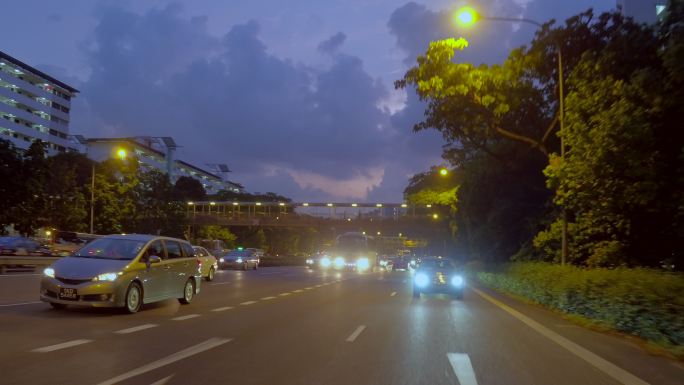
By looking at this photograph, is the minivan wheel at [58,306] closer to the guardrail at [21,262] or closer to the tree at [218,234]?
the guardrail at [21,262]

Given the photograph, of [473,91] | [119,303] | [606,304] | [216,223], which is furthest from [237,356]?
[216,223]

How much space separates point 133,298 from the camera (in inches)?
552

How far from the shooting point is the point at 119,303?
13.4 m

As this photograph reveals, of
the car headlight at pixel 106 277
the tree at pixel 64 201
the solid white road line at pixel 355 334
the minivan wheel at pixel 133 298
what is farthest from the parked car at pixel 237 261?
the solid white road line at pixel 355 334

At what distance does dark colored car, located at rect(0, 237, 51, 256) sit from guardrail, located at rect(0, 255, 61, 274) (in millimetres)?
6906

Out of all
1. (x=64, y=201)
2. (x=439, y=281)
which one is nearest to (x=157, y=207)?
(x=64, y=201)

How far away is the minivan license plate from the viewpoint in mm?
13047

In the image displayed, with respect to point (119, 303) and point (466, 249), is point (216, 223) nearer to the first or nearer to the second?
point (466, 249)

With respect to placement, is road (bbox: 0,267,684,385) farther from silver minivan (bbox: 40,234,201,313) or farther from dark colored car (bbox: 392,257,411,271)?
dark colored car (bbox: 392,257,411,271)

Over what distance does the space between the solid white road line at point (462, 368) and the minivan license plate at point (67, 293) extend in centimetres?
779

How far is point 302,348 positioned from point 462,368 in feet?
8.66

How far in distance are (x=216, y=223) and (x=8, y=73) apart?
35.2m

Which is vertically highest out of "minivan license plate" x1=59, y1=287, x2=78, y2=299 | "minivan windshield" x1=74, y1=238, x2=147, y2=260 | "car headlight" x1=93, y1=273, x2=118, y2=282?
"minivan windshield" x1=74, y1=238, x2=147, y2=260

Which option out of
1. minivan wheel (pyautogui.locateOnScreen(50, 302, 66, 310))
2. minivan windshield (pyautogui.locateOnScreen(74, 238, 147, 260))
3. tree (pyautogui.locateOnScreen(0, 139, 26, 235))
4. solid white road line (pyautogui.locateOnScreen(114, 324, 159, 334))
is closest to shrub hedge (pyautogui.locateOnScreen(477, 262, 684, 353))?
solid white road line (pyautogui.locateOnScreen(114, 324, 159, 334))
